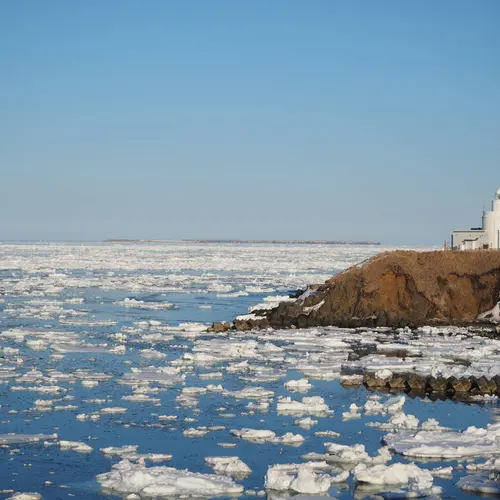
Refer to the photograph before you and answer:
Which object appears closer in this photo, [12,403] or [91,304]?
[12,403]

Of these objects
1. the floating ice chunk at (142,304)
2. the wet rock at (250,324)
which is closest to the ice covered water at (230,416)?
the wet rock at (250,324)

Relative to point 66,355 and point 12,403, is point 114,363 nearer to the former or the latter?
point 66,355

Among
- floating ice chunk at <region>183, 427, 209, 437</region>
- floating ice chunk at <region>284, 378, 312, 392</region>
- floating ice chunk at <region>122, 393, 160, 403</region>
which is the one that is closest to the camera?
floating ice chunk at <region>183, 427, 209, 437</region>

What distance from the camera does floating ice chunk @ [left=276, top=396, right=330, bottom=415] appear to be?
1401 cm

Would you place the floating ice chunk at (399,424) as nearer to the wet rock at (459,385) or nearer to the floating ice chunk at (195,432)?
the floating ice chunk at (195,432)

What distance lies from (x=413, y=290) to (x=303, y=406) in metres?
16.4

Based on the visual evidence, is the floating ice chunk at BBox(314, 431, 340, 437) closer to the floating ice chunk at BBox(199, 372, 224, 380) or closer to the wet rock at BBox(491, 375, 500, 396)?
the wet rock at BBox(491, 375, 500, 396)

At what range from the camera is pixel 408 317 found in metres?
29.2

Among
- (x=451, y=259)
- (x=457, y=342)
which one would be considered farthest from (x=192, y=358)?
(x=451, y=259)

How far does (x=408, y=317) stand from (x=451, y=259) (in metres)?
2.94

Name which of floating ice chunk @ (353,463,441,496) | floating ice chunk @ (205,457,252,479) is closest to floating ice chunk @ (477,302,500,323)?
floating ice chunk @ (353,463,441,496)

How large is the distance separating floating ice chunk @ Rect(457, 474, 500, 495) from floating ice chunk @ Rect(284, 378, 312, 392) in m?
5.66

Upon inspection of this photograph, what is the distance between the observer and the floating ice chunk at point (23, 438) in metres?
11.6

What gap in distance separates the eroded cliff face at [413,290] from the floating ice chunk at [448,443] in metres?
16.6
